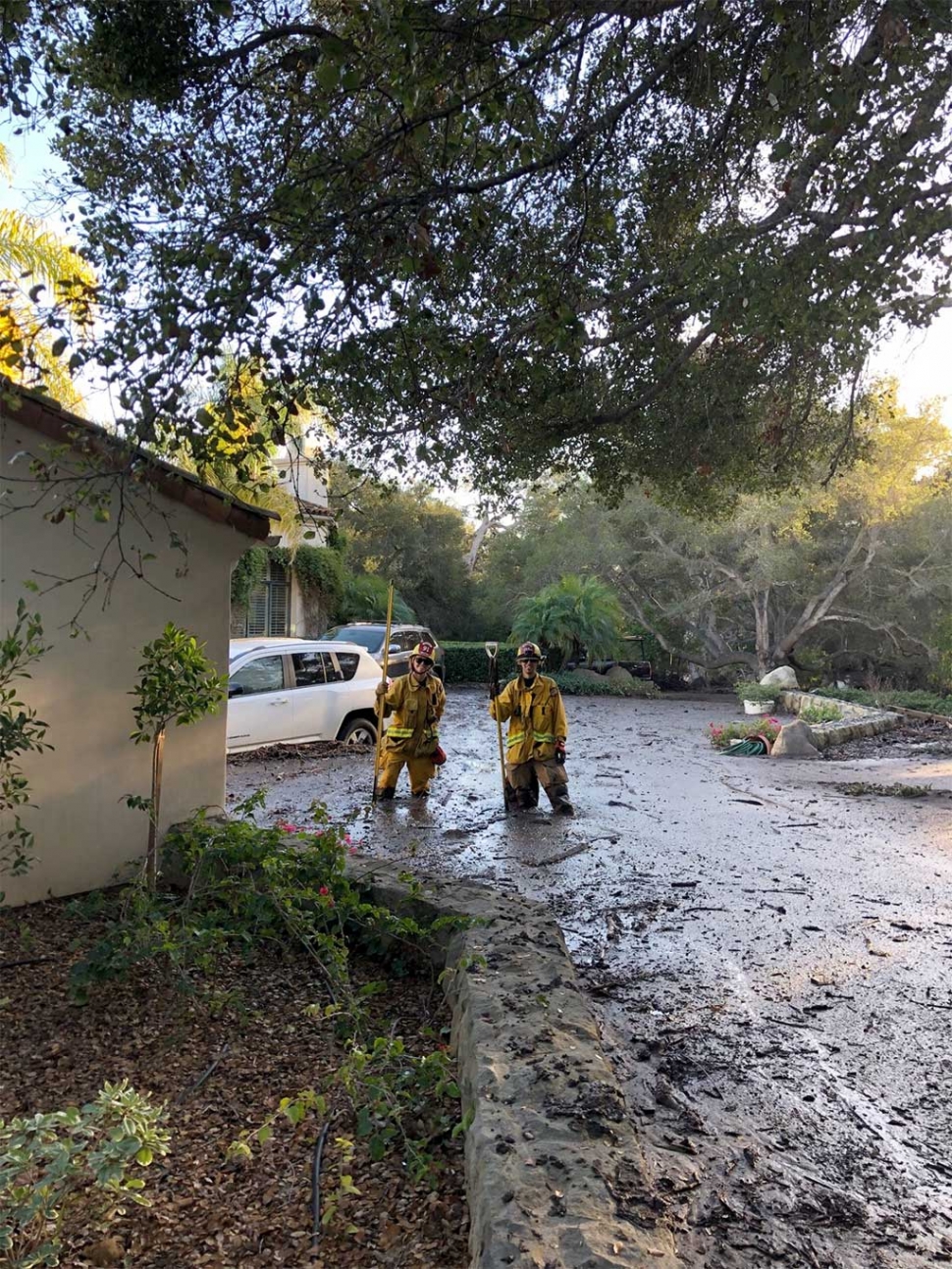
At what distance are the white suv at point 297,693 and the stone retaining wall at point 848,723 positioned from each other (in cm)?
875

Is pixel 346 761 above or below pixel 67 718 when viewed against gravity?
below

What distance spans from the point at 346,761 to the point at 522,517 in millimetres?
29436

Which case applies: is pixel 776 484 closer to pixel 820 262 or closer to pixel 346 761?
pixel 820 262

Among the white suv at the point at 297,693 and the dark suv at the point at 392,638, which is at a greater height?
the dark suv at the point at 392,638

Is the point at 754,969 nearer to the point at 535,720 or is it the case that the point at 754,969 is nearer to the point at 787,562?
the point at 535,720

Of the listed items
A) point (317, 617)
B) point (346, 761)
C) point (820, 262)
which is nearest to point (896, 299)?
point (820, 262)

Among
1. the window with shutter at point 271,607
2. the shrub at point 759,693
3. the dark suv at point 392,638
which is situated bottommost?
the shrub at point 759,693

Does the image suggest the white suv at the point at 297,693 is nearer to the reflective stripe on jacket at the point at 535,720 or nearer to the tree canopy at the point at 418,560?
the reflective stripe on jacket at the point at 535,720

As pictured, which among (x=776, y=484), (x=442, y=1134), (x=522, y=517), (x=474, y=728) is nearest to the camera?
(x=442, y=1134)

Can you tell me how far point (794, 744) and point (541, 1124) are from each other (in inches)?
574

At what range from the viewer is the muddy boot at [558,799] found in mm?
10078

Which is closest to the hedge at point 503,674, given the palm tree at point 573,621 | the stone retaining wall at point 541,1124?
the palm tree at point 573,621

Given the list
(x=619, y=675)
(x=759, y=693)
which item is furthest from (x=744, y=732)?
(x=619, y=675)

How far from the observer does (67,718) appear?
18.6ft
